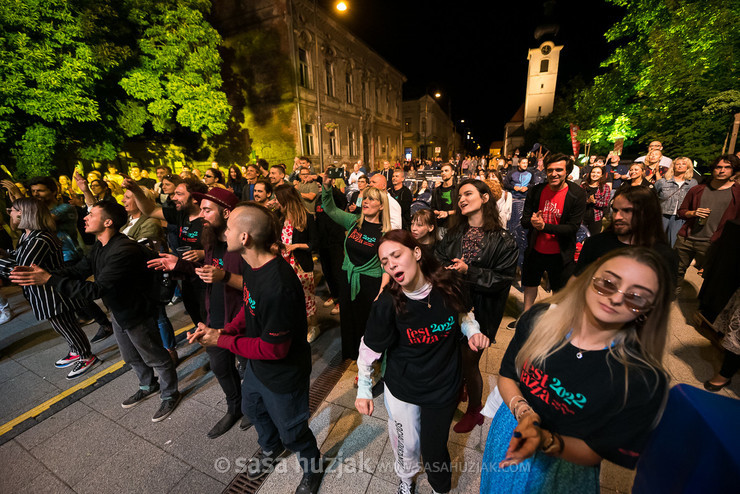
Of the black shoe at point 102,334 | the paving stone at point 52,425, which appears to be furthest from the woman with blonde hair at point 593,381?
the black shoe at point 102,334

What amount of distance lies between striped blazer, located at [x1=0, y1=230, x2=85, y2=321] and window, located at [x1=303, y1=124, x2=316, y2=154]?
2058 cm

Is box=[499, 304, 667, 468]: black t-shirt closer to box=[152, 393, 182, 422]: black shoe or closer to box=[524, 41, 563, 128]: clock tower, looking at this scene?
box=[152, 393, 182, 422]: black shoe

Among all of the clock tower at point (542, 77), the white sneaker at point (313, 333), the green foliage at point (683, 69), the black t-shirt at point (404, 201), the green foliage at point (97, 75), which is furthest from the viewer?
the clock tower at point (542, 77)

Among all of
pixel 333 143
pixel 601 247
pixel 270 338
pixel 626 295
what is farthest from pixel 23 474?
pixel 333 143

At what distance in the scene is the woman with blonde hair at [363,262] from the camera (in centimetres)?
355

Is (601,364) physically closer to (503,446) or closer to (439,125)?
(503,446)

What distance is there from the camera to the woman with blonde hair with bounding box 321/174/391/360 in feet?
11.6

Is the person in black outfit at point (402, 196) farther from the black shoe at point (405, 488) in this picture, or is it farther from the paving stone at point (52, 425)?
the paving stone at point (52, 425)

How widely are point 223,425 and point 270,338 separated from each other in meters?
1.80

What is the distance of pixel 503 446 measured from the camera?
1517mm

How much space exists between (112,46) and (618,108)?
1036 inches

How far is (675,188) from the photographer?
5914 millimetres

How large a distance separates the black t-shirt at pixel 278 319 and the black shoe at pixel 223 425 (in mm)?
1272

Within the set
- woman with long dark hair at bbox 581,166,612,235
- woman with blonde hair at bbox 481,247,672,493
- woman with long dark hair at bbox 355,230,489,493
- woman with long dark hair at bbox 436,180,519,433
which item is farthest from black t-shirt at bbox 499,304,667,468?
woman with long dark hair at bbox 581,166,612,235
